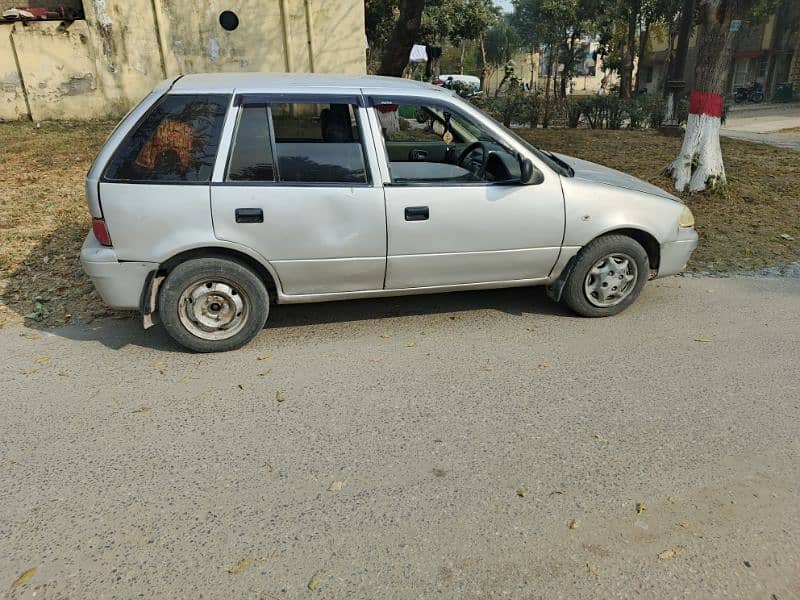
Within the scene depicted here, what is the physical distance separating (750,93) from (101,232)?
4051cm

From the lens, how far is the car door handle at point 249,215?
388cm

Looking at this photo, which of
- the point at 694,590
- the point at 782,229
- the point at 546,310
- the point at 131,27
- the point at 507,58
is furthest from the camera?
the point at 507,58

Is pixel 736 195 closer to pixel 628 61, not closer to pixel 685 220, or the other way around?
pixel 685 220

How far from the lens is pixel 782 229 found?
280 inches

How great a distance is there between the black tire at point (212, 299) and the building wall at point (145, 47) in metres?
10.5

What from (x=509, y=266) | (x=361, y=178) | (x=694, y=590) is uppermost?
(x=361, y=178)

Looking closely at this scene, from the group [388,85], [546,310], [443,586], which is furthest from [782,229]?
[443,586]

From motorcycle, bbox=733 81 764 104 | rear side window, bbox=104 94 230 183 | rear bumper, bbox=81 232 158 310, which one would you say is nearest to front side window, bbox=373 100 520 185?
rear side window, bbox=104 94 230 183

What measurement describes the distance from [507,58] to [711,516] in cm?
6488

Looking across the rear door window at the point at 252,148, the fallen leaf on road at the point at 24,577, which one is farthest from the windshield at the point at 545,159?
the fallen leaf on road at the point at 24,577

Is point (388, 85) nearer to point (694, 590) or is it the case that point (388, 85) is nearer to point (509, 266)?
point (509, 266)

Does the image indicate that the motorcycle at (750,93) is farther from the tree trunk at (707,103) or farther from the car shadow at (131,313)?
the car shadow at (131,313)

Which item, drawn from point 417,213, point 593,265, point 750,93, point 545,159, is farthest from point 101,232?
point 750,93

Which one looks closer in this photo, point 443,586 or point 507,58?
point 443,586
